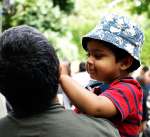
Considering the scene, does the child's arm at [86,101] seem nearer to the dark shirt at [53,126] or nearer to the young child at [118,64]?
the young child at [118,64]

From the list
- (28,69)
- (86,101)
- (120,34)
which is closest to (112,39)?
(120,34)

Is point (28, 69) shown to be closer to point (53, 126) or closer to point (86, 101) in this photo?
point (53, 126)

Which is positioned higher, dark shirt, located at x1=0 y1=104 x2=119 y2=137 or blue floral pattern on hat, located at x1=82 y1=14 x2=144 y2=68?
blue floral pattern on hat, located at x1=82 y1=14 x2=144 y2=68

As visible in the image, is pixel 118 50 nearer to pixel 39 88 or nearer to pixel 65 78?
pixel 65 78

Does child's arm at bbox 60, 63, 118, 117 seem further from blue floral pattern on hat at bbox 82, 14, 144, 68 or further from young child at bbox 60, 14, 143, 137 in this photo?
blue floral pattern on hat at bbox 82, 14, 144, 68

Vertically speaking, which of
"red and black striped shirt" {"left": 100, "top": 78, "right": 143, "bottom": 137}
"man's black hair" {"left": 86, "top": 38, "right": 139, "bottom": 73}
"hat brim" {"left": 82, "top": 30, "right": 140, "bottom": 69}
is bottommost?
"red and black striped shirt" {"left": 100, "top": 78, "right": 143, "bottom": 137}

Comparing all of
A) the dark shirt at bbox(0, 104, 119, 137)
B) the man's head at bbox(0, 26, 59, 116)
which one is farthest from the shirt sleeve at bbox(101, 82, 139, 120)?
the man's head at bbox(0, 26, 59, 116)

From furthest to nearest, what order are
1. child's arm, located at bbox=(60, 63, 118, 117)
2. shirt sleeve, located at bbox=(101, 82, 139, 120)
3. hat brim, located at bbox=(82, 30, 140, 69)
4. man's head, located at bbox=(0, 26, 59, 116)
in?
1. hat brim, located at bbox=(82, 30, 140, 69)
2. shirt sleeve, located at bbox=(101, 82, 139, 120)
3. child's arm, located at bbox=(60, 63, 118, 117)
4. man's head, located at bbox=(0, 26, 59, 116)

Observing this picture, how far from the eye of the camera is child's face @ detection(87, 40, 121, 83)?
2.91 meters

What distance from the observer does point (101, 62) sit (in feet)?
9.54

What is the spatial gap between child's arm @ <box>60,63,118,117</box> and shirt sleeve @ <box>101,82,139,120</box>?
0.04 meters

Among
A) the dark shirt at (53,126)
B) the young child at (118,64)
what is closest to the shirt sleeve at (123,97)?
the young child at (118,64)

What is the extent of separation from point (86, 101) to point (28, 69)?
1.39 feet

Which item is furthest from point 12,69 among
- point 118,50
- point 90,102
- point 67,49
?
point 67,49
